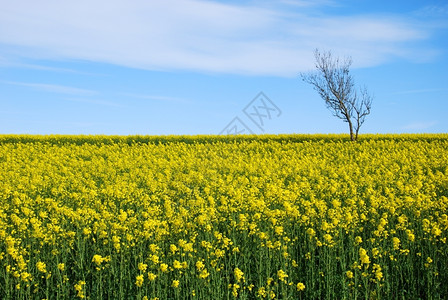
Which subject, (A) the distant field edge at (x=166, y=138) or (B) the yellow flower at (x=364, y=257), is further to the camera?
(A) the distant field edge at (x=166, y=138)

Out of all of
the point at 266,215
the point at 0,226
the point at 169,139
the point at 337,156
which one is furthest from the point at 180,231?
the point at 169,139

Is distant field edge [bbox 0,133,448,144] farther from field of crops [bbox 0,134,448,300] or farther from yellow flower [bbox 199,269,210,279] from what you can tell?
yellow flower [bbox 199,269,210,279]

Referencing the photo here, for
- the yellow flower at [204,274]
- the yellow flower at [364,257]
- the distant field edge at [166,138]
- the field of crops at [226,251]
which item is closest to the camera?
the yellow flower at [204,274]

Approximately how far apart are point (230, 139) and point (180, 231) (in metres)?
26.7

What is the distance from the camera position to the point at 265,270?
7562mm

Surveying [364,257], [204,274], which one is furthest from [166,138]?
[364,257]

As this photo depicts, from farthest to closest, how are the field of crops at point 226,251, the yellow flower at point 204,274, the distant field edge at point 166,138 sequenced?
the distant field edge at point 166,138 → the field of crops at point 226,251 → the yellow flower at point 204,274

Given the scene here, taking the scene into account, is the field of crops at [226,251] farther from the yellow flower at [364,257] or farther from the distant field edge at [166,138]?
the distant field edge at [166,138]

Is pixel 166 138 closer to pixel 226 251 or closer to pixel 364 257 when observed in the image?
pixel 226 251

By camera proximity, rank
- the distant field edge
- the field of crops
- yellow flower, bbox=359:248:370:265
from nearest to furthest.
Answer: yellow flower, bbox=359:248:370:265 < the field of crops < the distant field edge

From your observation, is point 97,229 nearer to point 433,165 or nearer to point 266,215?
point 266,215

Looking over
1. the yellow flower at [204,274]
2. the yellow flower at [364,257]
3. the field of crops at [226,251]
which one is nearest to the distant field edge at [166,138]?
the field of crops at [226,251]

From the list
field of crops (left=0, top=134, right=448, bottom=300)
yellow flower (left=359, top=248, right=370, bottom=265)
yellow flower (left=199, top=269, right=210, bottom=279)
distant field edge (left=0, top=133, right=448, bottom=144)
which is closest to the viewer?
yellow flower (left=199, top=269, right=210, bottom=279)

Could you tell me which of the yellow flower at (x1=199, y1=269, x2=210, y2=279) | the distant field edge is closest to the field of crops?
the yellow flower at (x1=199, y1=269, x2=210, y2=279)
